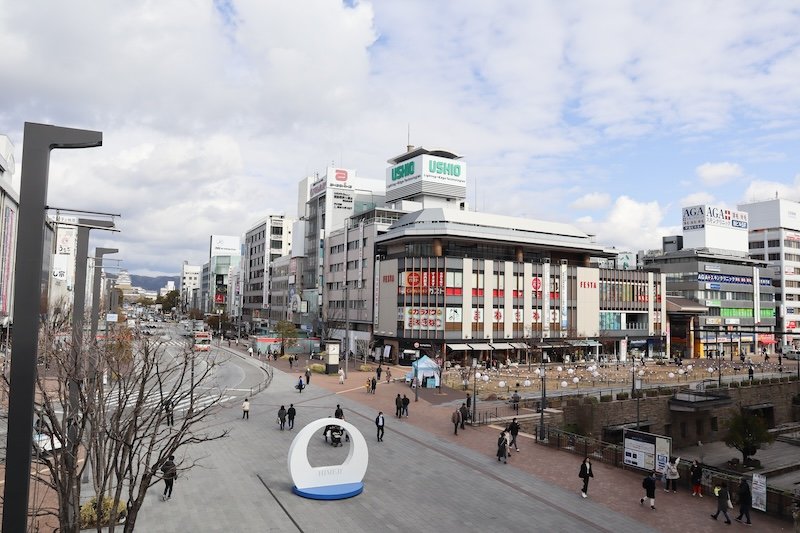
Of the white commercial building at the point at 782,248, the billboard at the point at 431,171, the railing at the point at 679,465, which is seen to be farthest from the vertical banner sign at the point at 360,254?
the white commercial building at the point at 782,248

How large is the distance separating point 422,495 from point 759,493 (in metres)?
11.7

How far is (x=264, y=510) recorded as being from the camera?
58.2 feet

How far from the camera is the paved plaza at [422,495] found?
17125 millimetres

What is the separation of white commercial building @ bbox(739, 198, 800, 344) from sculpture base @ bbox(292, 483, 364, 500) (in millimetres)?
120573

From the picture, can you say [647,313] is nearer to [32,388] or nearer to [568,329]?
[568,329]

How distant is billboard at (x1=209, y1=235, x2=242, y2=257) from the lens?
627 feet

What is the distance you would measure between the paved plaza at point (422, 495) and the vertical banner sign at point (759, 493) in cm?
45

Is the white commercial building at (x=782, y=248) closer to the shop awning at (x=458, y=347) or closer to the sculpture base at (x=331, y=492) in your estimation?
the shop awning at (x=458, y=347)

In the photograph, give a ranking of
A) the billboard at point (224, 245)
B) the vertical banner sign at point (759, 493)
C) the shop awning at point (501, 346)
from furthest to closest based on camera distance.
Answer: the billboard at point (224, 245) < the shop awning at point (501, 346) < the vertical banner sign at point (759, 493)

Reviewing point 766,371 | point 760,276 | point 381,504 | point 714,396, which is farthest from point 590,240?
point 381,504

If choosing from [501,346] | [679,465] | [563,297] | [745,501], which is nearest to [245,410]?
[679,465]

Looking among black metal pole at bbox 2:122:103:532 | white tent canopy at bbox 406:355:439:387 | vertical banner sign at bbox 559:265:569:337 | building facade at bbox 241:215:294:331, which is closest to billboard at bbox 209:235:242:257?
building facade at bbox 241:215:294:331

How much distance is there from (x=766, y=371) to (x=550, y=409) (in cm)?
4784

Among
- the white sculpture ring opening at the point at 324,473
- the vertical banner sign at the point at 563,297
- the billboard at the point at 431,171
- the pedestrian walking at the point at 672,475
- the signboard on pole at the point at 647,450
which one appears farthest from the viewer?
the billboard at the point at 431,171
